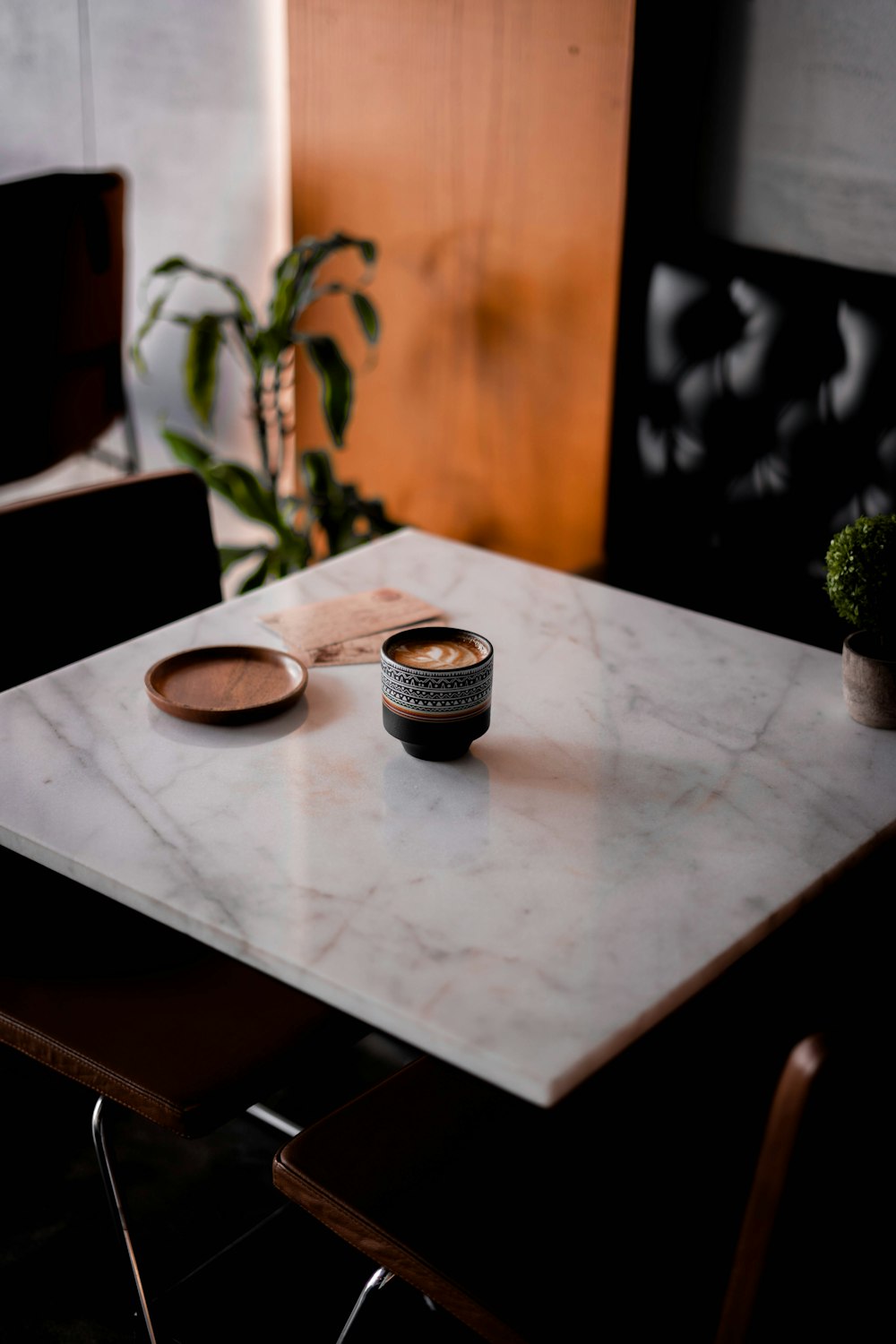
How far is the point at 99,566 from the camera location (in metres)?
1.77

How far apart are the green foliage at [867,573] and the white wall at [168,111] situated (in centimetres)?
239

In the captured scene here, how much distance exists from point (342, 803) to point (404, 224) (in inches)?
76.4

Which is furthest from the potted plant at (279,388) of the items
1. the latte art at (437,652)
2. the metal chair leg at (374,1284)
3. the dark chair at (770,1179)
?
the dark chair at (770,1179)

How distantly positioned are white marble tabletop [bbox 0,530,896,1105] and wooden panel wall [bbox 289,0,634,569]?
3.75ft

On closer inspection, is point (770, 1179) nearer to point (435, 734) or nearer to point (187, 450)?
point (435, 734)

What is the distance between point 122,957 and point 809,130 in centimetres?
187

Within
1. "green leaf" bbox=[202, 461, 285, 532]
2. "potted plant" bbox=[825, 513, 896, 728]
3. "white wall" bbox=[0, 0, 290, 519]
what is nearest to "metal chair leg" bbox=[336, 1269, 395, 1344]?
"potted plant" bbox=[825, 513, 896, 728]

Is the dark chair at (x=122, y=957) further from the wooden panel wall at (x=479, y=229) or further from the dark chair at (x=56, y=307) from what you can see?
the wooden panel wall at (x=479, y=229)

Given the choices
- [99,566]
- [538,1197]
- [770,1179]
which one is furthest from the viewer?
[99,566]

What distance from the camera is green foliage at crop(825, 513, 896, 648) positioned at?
1.37 meters

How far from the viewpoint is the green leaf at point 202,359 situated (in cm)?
273

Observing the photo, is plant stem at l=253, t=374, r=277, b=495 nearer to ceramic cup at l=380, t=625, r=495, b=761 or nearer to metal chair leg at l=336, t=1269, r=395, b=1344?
ceramic cup at l=380, t=625, r=495, b=761

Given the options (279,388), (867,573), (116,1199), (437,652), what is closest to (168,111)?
(279,388)

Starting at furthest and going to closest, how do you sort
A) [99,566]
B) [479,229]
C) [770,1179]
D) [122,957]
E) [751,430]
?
[479,229] → [751,430] → [99,566] → [122,957] → [770,1179]
